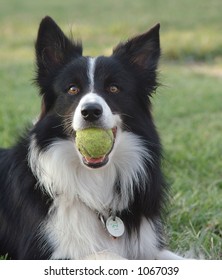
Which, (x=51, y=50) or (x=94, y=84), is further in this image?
(x=51, y=50)

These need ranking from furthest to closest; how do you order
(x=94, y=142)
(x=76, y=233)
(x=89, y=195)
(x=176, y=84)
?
(x=176, y=84) → (x=89, y=195) → (x=76, y=233) → (x=94, y=142)

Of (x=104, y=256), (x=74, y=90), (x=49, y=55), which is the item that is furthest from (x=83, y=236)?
(x=49, y=55)

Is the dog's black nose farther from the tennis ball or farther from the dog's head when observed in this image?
the tennis ball

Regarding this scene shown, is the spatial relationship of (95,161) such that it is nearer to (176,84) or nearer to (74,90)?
(74,90)

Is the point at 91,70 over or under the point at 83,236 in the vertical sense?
over

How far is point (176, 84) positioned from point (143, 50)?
6414 mm

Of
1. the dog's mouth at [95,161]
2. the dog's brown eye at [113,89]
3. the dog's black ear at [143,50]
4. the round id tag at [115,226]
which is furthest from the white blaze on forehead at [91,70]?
the round id tag at [115,226]

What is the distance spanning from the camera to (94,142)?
3.27 metres

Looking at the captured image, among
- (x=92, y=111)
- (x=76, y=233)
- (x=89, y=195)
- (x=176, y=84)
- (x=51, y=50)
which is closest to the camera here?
(x=92, y=111)

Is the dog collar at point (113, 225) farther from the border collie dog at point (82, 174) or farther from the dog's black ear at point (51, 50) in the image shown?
the dog's black ear at point (51, 50)

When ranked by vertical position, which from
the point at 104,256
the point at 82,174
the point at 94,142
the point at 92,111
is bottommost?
the point at 104,256
